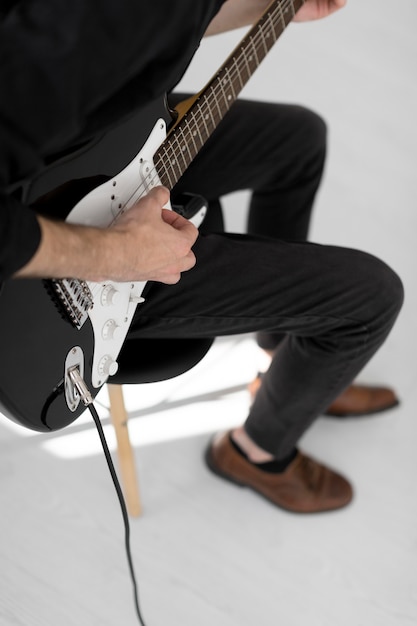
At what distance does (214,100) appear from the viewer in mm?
928

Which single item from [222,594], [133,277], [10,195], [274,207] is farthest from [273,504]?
[10,195]

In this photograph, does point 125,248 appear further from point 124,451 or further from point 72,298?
point 124,451

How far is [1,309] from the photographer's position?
692mm

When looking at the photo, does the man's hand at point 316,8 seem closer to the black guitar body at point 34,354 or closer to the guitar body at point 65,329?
the guitar body at point 65,329

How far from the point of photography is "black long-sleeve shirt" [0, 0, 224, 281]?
618mm

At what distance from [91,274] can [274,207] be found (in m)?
0.61

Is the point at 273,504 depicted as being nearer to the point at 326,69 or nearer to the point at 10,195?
the point at 10,195

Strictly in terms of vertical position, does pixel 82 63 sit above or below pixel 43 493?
above

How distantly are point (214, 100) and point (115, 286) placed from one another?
289mm

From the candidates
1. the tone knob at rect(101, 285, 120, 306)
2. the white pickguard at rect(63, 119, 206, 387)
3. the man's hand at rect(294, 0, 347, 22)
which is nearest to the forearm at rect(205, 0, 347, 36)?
the man's hand at rect(294, 0, 347, 22)

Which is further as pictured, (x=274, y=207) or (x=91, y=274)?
(x=274, y=207)

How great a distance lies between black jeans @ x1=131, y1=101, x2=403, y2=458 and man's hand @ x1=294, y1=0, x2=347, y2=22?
0.48ft

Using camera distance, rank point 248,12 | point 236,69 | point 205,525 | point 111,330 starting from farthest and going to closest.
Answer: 1. point 205,525
2. point 248,12
3. point 236,69
4. point 111,330

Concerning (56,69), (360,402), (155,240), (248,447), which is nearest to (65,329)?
(155,240)
